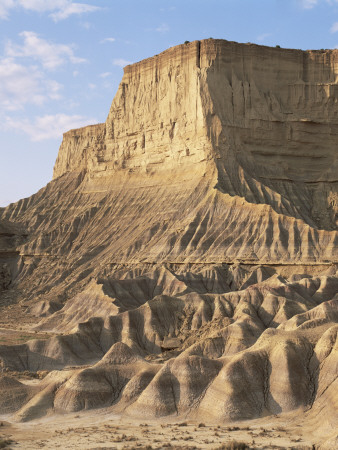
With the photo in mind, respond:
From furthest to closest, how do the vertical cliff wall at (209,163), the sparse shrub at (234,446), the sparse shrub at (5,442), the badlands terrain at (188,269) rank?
1. the vertical cliff wall at (209,163)
2. the badlands terrain at (188,269)
3. the sparse shrub at (5,442)
4. the sparse shrub at (234,446)

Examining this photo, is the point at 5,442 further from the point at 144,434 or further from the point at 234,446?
the point at 234,446

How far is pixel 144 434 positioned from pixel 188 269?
128 ft

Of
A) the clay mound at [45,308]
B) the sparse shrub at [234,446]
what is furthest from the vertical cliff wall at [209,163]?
the sparse shrub at [234,446]

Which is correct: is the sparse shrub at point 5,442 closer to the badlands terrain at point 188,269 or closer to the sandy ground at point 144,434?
the sandy ground at point 144,434

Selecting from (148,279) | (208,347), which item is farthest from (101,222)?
(208,347)

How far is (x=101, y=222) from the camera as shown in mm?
87688

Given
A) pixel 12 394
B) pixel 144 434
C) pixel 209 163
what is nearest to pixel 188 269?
pixel 209 163

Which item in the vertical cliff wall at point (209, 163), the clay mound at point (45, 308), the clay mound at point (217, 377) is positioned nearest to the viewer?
the clay mound at point (217, 377)

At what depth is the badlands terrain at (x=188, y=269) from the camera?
3256cm

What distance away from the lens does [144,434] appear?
3066 centimetres

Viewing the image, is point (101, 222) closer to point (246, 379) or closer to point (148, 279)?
point (148, 279)

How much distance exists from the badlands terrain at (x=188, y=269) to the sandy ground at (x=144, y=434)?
0.14 meters

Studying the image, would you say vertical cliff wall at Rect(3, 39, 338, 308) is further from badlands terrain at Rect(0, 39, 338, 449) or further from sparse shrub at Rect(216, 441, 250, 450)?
sparse shrub at Rect(216, 441, 250, 450)

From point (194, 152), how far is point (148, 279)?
719 inches
